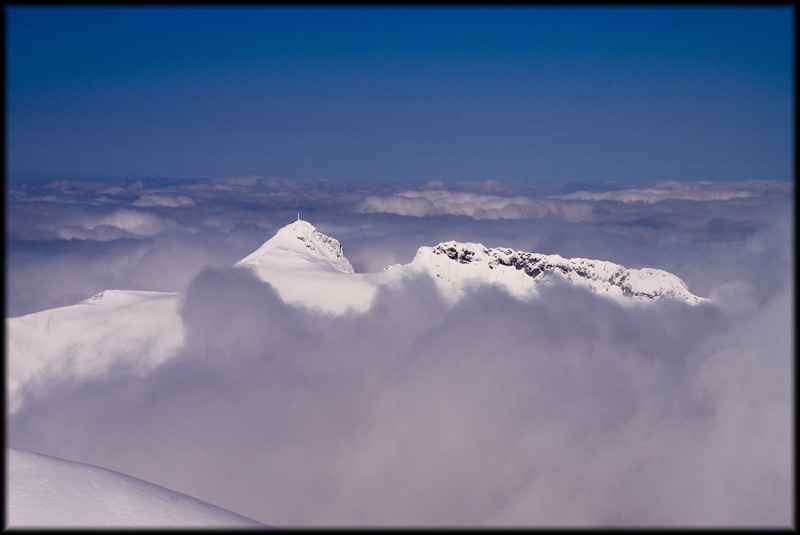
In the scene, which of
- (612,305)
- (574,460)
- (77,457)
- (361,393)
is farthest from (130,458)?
(612,305)

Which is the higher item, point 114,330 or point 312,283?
point 312,283

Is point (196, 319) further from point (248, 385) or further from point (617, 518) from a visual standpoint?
point (617, 518)

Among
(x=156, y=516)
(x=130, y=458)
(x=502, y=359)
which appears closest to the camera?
(x=156, y=516)

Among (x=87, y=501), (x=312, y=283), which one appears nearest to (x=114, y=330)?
(x=312, y=283)

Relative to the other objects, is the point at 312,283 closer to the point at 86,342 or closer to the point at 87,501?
the point at 86,342

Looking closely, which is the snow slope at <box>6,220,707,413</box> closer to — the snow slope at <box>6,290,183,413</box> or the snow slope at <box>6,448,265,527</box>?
the snow slope at <box>6,290,183,413</box>

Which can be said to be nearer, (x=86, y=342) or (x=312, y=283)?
(x=86, y=342)

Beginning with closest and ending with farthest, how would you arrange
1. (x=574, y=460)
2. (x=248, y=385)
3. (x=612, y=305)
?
(x=574, y=460)
(x=248, y=385)
(x=612, y=305)
